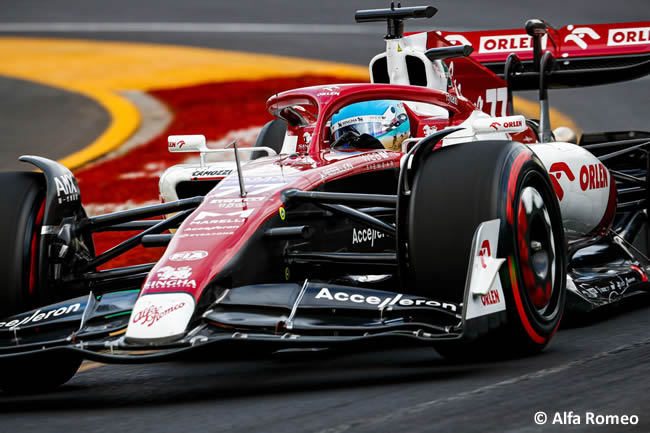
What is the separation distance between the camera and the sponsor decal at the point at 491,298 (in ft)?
14.5

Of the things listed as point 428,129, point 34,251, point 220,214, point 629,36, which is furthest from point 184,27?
point 220,214

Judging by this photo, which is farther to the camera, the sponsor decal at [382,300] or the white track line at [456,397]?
the sponsor decal at [382,300]

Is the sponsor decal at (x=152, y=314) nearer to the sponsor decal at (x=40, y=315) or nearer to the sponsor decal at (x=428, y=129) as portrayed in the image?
the sponsor decal at (x=40, y=315)

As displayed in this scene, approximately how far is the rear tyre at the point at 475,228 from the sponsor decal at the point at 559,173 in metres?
1.22

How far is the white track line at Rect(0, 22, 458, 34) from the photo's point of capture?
19.7m

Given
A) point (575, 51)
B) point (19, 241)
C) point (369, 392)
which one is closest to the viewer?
point (369, 392)

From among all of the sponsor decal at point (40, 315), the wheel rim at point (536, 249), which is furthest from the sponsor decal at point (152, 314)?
the wheel rim at point (536, 249)

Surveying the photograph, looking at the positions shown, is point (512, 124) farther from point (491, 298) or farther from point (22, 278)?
point (22, 278)

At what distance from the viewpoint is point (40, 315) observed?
4.69 meters

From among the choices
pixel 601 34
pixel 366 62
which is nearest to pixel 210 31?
pixel 366 62

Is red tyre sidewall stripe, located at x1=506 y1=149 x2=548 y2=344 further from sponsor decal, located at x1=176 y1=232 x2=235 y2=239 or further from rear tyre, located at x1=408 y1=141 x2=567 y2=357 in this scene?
sponsor decal, located at x1=176 y1=232 x2=235 y2=239

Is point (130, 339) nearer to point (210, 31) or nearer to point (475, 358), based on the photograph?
point (475, 358)

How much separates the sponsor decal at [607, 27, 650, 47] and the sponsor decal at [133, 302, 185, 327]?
5331 mm

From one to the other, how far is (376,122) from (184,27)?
14601 mm
